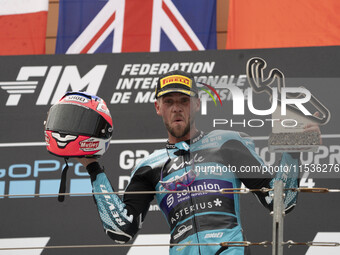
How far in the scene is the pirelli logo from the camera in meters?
3.74

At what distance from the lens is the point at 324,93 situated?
487 cm

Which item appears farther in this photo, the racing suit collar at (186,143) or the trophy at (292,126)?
the racing suit collar at (186,143)

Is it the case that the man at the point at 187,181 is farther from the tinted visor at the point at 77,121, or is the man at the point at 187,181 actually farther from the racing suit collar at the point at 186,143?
the tinted visor at the point at 77,121

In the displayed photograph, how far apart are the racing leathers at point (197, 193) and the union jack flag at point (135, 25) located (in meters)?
2.22

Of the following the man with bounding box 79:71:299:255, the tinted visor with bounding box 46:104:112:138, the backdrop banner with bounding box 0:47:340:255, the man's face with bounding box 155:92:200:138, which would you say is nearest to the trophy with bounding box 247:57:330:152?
the man with bounding box 79:71:299:255

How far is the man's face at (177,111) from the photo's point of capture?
3682 mm

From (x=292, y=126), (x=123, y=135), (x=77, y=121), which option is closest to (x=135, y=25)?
(x=123, y=135)

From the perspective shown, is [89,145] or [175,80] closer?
[89,145]

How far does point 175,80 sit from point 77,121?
1.76 ft

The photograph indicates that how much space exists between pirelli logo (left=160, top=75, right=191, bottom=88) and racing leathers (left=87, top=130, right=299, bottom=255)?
0.27 meters

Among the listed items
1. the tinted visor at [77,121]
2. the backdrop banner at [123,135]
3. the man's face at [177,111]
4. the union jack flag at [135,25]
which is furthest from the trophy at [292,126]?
the union jack flag at [135,25]

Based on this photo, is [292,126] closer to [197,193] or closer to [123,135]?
[197,193]

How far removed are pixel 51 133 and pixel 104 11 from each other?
2.69m

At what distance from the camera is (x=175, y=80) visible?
3740 mm
